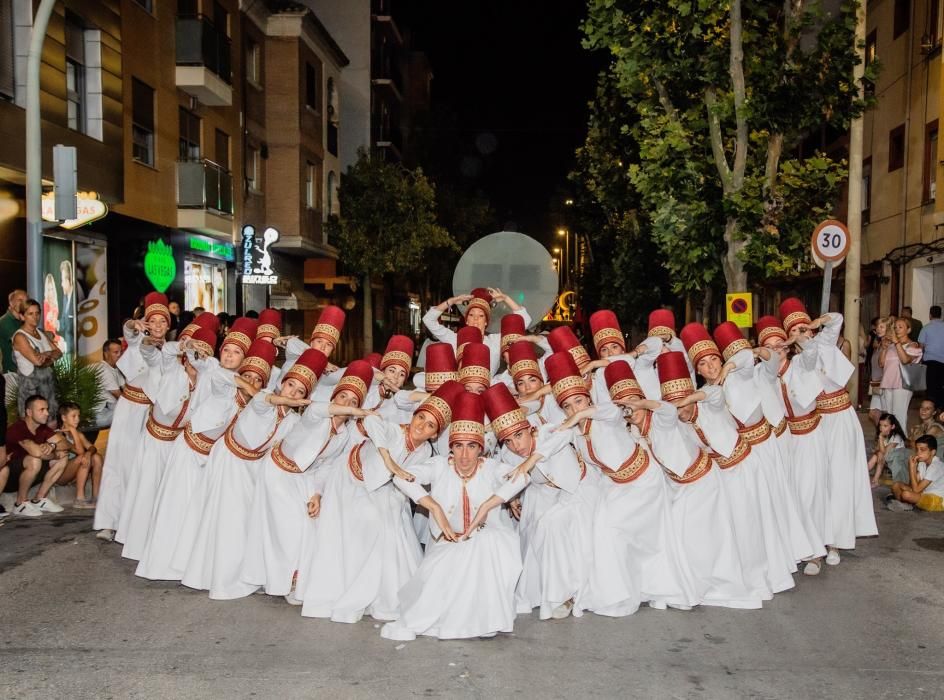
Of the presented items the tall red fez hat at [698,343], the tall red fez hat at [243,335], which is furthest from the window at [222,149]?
the tall red fez hat at [698,343]

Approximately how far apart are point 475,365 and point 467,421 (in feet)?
5.27

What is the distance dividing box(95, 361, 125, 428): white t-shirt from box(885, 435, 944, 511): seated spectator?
9.02 meters

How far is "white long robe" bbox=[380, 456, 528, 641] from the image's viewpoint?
573 cm

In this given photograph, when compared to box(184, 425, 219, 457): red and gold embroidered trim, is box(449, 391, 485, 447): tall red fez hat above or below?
above

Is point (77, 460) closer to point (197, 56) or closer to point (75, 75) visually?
point (75, 75)

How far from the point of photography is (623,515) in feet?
20.7

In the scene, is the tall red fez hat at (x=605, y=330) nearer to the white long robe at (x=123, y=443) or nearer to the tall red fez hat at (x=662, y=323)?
the tall red fez hat at (x=662, y=323)

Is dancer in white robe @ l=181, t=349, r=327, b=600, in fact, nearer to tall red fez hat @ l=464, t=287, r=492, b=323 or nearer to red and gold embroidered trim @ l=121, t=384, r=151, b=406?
red and gold embroidered trim @ l=121, t=384, r=151, b=406

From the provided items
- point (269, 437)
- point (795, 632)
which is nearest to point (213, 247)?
point (269, 437)

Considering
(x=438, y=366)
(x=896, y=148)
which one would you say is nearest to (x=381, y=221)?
(x=896, y=148)

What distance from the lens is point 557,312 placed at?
4697cm

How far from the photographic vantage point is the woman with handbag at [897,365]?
40.7 feet

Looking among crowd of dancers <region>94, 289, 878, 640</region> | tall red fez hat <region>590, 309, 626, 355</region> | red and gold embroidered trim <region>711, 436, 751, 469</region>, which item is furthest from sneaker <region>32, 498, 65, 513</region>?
red and gold embroidered trim <region>711, 436, 751, 469</region>

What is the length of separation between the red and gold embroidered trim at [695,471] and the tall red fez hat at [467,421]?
1539 millimetres
